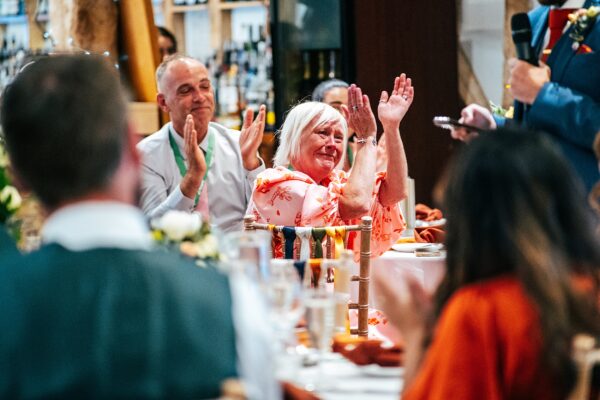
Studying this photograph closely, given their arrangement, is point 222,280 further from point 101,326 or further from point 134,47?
point 134,47

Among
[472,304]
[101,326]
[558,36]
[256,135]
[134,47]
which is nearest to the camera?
[101,326]

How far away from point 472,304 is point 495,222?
13 centimetres

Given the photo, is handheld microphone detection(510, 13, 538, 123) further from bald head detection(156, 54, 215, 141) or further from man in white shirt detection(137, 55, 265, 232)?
bald head detection(156, 54, 215, 141)

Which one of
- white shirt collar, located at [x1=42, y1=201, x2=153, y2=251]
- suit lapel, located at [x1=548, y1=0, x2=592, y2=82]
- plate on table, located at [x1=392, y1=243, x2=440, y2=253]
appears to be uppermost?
suit lapel, located at [x1=548, y1=0, x2=592, y2=82]

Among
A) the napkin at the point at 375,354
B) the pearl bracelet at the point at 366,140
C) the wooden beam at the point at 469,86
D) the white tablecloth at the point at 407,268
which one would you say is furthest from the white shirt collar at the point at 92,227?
the wooden beam at the point at 469,86

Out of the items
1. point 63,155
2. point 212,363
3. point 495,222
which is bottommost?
point 212,363

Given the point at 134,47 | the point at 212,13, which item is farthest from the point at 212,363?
the point at 212,13

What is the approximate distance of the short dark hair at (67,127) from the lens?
4.36 feet

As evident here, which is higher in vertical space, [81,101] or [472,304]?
[81,101]

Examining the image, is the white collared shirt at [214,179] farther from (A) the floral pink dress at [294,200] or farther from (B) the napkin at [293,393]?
(B) the napkin at [293,393]

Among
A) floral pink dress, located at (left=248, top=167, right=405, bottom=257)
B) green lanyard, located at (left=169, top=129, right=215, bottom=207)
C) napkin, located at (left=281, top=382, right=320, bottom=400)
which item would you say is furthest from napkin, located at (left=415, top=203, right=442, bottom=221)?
napkin, located at (left=281, top=382, right=320, bottom=400)

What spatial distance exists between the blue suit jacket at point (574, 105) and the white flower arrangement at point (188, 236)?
3.68ft

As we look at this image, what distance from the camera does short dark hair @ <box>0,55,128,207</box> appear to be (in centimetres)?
133

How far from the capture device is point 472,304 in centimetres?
143
